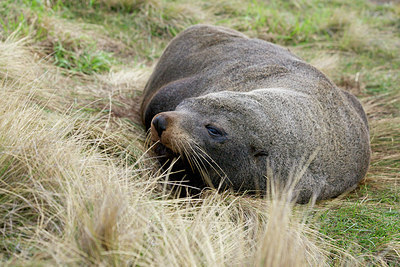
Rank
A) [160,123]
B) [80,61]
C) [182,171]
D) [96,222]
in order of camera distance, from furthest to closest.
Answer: [80,61] < [182,171] < [160,123] < [96,222]

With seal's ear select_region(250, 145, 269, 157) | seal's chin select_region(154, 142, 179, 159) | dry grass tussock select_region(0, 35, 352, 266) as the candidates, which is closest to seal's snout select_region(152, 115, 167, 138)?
seal's chin select_region(154, 142, 179, 159)

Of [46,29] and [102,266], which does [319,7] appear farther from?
[102,266]

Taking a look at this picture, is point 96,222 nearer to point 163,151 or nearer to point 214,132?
point 214,132

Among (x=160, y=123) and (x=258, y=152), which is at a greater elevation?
(x=160, y=123)

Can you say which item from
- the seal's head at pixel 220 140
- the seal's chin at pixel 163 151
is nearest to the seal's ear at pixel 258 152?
the seal's head at pixel 220 140

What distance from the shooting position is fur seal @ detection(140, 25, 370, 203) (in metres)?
2.95

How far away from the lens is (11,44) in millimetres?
4230

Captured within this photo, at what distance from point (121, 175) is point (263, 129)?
0.99m

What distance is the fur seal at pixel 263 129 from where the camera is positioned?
9.69ft

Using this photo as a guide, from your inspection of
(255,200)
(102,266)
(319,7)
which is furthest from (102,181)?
(319,7)

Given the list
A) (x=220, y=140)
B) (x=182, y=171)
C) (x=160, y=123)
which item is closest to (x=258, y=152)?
(x=220, y=140)

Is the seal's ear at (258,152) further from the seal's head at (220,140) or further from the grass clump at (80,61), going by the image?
the grass clump at (80,61)

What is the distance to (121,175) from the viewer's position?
2588 mm

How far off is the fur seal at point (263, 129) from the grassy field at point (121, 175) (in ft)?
0.55
